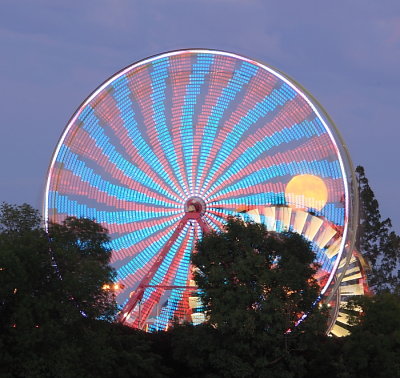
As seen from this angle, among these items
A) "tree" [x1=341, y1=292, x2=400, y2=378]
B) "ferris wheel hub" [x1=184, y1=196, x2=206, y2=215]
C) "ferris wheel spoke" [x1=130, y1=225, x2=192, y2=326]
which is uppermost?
"ferris wheel hub" [x1=184, y1=196, x2=206, y2=215]

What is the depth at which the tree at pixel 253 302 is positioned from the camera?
4328cm

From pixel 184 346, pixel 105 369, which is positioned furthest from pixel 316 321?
pixel 105 369

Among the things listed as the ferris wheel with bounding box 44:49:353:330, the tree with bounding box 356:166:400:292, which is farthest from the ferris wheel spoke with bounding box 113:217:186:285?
the tree with bounding box 356:166:400:292

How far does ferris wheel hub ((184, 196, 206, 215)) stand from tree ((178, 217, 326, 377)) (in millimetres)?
1105

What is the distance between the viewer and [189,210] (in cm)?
4556

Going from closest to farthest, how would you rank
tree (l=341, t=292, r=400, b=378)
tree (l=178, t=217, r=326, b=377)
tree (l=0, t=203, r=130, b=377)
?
1. tree (l=0, t=203, r=130, b=377)
2. tree (l=178, t=217, r=326, b=377)
3. tree (l=341, t=292, r=400, b=378)

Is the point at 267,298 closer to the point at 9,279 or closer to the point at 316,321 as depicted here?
the point at 316,321

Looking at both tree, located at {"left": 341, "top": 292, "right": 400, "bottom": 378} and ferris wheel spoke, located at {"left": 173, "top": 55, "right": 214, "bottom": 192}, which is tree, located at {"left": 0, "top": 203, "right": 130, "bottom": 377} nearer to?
ferris wheel spoke, located at {"left": 173, "top": 55, "right": 214, "bottom": 192}

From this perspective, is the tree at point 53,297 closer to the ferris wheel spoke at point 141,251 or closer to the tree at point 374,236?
the ferris wheel spoke at point 141,251

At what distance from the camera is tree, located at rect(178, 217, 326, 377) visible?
→ 142 feet

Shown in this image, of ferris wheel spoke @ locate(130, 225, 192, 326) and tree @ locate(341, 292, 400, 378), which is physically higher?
ferris wheel spoke @ locate(130, 225, 192, 326)

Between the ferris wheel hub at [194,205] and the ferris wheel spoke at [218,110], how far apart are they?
18.8 inches

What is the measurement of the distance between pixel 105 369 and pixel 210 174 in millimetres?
8675

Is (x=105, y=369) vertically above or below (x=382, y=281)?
below
